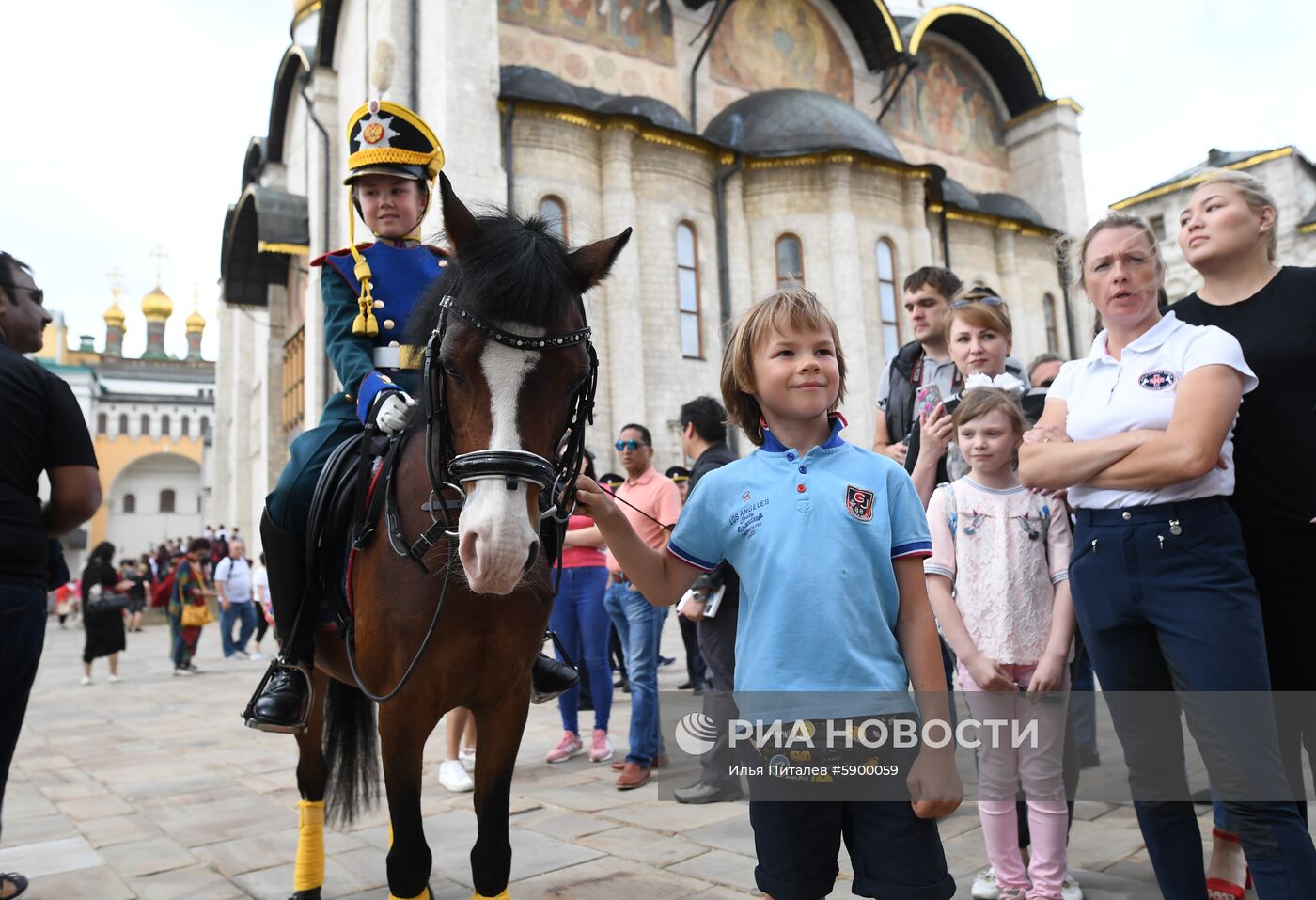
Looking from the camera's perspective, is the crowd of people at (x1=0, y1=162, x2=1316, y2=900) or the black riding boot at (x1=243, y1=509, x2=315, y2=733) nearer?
the crowd of people at (x1=0, y1=162, x2=1316, y2=900)

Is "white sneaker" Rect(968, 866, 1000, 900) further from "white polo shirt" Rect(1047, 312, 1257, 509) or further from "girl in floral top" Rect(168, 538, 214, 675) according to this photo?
"girl in floral top" Rect(168, 538, 214, 675)

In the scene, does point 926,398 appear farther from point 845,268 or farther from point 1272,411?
point 845,268

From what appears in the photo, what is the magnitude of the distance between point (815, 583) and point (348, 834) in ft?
11.9

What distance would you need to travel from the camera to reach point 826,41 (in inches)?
1031

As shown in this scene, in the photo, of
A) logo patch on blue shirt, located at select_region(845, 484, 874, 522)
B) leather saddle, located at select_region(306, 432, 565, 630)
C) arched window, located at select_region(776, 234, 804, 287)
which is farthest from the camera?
arched window, located at select_region(776, 234, 804, 287)

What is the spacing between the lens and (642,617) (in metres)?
6.12

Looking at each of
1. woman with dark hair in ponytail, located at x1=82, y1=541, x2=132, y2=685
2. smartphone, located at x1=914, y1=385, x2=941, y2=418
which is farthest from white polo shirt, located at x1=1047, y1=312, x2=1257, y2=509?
woman with dark hair in ponytail, located at x1=82, y1=541, x2=132, y2=685

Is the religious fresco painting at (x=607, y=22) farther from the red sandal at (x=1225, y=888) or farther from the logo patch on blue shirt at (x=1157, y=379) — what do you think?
the red sandal at (x=1225, y=888)

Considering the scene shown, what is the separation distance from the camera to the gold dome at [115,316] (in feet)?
271

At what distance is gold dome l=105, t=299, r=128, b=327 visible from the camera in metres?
82.6

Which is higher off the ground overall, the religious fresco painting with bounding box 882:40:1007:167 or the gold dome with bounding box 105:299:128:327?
the gold dome with bounding box 105:299:128:327

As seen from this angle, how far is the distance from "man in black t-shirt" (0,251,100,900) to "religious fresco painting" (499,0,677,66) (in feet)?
63.4

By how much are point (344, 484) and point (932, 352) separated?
3197 mm

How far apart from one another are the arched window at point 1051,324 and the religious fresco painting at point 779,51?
361 inches
